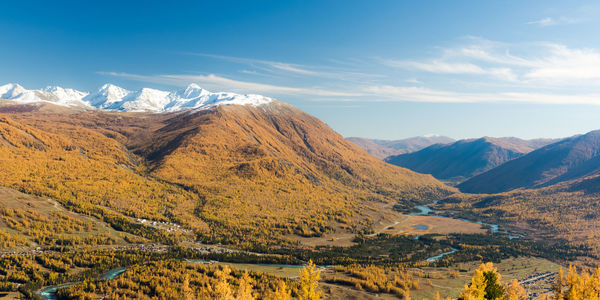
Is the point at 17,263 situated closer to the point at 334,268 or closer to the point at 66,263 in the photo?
the point at 66,263

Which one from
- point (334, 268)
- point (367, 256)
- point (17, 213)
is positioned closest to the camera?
point (334, 268)

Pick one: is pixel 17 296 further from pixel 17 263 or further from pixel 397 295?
pixel 397 295

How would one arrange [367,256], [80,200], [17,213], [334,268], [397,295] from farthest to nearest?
[80,200]
[367,256]
[17,213]
[334,268]
[397,295]

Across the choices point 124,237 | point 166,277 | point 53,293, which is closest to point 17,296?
point 53,293

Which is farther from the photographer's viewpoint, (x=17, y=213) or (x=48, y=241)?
(x=17, y=213)

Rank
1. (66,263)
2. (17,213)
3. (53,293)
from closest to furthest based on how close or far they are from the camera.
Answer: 1. (53,293)
2. (66,263)
3. (17,213)

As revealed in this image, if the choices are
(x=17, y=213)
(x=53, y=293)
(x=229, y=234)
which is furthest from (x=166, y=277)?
(x=17, y=213)

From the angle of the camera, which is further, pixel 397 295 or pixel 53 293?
pixel 397 295

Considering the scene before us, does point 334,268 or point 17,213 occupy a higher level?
point 17,213

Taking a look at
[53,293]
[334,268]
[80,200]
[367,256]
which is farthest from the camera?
[80,200]
